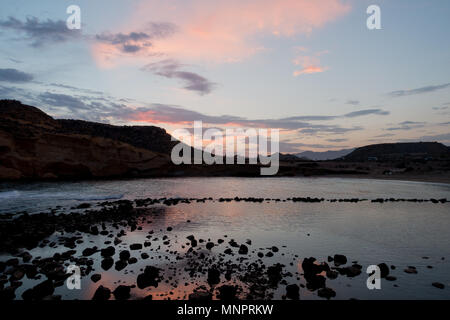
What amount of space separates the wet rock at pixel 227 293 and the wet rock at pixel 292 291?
1498mm

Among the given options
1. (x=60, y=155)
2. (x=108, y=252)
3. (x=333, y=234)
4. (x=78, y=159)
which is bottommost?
(x=333, y=234)

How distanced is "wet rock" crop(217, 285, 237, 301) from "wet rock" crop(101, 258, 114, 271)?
459 centimetres

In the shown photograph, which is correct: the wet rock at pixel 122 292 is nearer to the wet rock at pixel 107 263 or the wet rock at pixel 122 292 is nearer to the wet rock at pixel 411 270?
the wet rock at pixel 107 263

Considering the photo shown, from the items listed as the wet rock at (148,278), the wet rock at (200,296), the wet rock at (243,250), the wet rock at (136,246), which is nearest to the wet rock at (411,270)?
the wet rock at (243,250)

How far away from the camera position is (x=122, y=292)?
765 centimetres

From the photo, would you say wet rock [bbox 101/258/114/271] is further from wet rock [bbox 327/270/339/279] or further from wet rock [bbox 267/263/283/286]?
wet rock [bbox 327/270/339/279]

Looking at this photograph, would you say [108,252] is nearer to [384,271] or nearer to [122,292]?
[122,292]

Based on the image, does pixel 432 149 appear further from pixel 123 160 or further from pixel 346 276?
pixel 346 276

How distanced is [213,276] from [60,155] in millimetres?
52782

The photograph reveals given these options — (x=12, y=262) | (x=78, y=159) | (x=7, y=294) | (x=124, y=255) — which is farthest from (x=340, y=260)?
(x=78, y=159)

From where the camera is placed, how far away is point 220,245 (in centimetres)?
1244

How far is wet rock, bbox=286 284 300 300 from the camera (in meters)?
7.51
